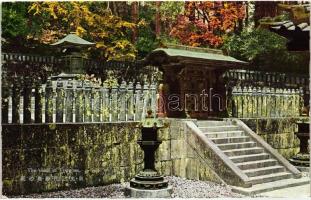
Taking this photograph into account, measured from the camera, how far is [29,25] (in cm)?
2184

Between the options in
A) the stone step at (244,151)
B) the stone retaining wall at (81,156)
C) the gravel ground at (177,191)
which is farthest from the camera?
the stone step at (244,151)

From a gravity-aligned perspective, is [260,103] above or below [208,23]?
below

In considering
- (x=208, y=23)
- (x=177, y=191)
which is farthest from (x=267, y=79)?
(x=177, y=191)

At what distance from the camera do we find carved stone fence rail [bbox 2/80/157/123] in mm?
9416

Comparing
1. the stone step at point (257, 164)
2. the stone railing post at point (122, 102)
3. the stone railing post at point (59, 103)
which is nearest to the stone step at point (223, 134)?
the stone step at point (257, 164)

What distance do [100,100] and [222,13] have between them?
14774mm

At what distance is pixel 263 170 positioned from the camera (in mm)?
12070

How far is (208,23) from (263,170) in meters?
13.7

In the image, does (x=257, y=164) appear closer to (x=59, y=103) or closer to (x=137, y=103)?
(x=137, y=103)

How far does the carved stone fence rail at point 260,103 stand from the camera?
15.4 metres

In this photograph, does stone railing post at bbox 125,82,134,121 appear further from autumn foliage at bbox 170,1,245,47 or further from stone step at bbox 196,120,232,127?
autumn foliage at bbox 170,1,245,47

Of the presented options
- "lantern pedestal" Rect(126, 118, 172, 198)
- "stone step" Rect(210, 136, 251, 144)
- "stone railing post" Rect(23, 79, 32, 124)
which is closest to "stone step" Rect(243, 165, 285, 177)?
"stone step" Rect(210, 136, 251, 144)

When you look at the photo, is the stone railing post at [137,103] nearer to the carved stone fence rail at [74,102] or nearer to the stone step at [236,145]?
the carved stone fence rail at [74,102]

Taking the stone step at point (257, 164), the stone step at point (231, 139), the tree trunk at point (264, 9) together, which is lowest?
the stone step at point (257, 164)
